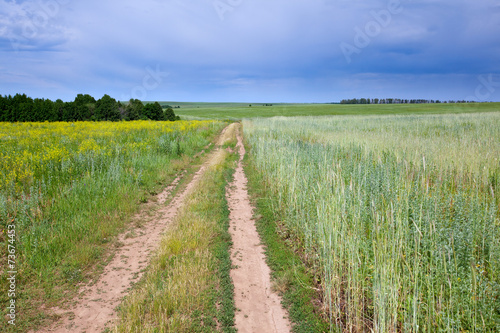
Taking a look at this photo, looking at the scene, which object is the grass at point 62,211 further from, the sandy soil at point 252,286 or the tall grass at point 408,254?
the tall grass at point 408,254

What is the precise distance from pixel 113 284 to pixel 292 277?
2.86 metres

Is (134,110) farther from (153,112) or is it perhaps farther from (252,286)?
(252,286)

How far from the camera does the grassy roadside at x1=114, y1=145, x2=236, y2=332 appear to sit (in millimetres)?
3338

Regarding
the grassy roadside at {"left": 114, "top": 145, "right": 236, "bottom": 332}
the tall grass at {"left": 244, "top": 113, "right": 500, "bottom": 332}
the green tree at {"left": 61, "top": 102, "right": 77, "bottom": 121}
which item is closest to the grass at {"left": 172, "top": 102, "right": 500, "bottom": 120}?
the green tree at {"left": 61, "top": 102, "right": 77, "bottom": 121}

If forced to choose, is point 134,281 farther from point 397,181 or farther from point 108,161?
point 108,161

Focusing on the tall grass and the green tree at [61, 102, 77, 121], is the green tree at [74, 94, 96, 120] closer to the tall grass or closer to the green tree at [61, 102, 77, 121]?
the green tree at [61, 102, 77, 121]

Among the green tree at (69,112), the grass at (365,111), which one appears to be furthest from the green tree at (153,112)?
the grass at (365,111)

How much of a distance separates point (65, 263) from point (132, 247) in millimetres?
1168

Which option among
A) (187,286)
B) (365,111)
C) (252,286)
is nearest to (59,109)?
(187,286)

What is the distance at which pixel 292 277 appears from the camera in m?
4.35

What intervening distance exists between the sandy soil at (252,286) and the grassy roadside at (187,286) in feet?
0.48

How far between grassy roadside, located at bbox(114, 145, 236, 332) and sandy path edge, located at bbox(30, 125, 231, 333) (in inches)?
10.1

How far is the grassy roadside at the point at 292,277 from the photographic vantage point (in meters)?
3.49

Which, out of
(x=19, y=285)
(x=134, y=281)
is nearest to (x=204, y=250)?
(x=134, y=281)
